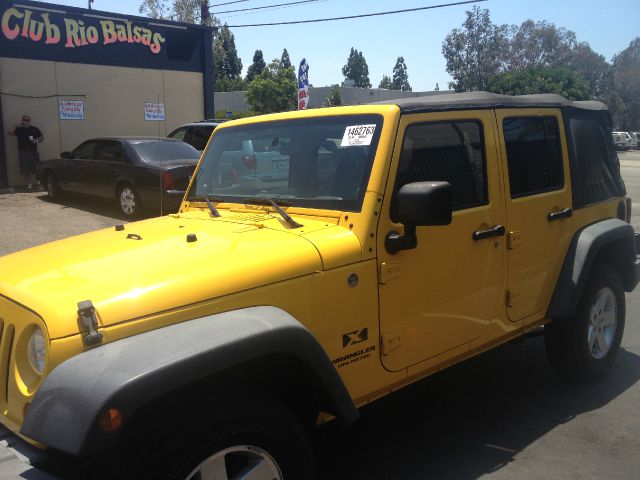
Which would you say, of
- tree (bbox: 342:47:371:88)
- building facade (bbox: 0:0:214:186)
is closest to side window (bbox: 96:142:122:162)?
building facade (bbox: 0:0:214:186)

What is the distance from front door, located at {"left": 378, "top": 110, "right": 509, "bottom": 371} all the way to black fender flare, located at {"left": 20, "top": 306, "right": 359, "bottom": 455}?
0.78 m

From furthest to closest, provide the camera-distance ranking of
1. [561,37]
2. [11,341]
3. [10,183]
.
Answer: [561,37], [10,183], [11,341]

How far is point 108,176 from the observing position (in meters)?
11.6

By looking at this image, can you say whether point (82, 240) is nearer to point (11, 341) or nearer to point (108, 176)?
point (11, 341)

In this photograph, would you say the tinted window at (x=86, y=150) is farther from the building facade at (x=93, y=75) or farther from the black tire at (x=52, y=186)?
the building facade at (x=93, y=75)

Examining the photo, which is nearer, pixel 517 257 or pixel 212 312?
pixel 212 312

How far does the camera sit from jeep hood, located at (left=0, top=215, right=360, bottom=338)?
2246 millimetres

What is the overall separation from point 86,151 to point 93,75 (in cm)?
540

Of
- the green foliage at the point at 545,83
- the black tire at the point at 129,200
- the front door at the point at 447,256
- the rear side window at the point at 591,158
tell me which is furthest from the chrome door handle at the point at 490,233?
the green foliage at the point at 545,83

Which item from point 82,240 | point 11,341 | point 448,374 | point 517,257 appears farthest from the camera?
point 448,374

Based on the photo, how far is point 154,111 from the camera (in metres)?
18.4

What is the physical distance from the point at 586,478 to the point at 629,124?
92.1m

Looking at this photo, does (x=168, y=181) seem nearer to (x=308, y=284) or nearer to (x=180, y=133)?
(x=180, y=133)

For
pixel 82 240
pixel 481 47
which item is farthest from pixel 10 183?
pixel 481 47
